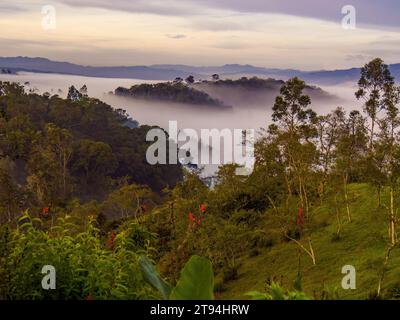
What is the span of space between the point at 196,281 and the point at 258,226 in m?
22.4

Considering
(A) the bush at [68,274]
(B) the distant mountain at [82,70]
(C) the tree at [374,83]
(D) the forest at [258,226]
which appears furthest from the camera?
(B) the distant mountain at [82,70]

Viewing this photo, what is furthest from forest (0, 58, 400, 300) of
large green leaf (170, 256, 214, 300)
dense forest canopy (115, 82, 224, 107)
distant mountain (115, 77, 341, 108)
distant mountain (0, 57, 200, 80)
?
distant mountain (0, 57, 200, 80)

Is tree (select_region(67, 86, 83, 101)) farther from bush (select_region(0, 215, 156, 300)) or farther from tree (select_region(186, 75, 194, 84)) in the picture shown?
bush (select_region(0, 215, 156, 300))

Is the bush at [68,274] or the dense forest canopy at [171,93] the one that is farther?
the dense forest canopy at [171,93]

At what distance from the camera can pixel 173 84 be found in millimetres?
89312

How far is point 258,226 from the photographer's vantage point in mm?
25781

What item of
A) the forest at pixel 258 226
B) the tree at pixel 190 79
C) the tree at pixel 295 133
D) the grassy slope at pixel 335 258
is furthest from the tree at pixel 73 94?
the grassy slope at pixel 335 258

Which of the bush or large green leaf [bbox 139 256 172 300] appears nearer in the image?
large green leaf [bbox 139 256 172 300]

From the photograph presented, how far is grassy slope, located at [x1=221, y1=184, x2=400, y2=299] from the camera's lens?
15688mm

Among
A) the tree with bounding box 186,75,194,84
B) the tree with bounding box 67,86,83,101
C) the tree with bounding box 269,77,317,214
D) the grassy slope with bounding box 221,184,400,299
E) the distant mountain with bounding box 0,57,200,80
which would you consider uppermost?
the distant mountain with bounding box 0,57,200,80

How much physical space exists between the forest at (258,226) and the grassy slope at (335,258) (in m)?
0.06

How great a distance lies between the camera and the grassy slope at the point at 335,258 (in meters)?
15.7

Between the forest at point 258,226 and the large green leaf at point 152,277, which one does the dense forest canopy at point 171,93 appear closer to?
the forest at point 258,226

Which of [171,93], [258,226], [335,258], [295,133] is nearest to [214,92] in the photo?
[171,93]
